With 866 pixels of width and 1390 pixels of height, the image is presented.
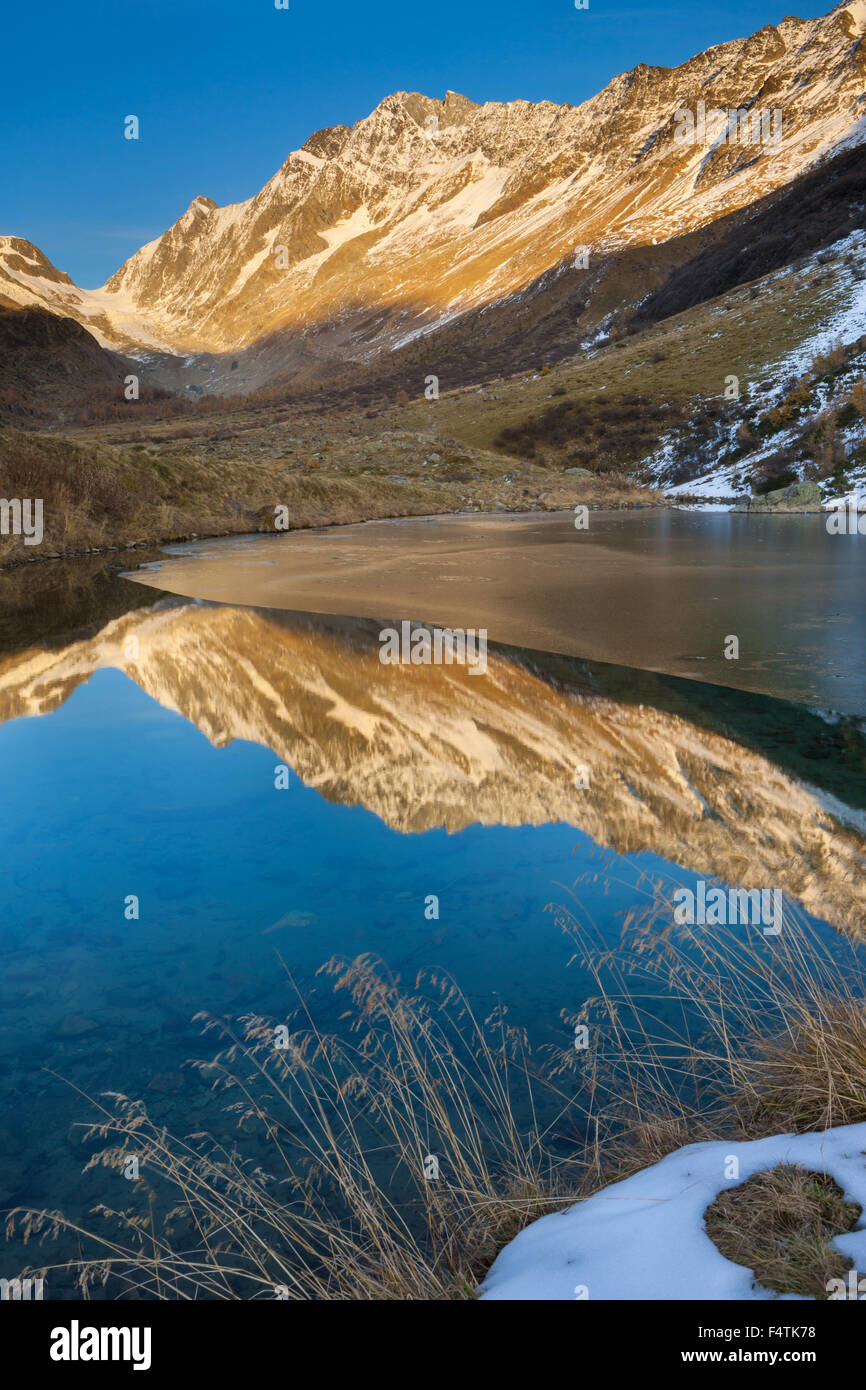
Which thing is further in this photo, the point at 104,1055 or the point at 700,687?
Answer: the point at 700,687

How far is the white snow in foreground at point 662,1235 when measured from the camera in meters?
2.44

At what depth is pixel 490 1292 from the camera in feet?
8.35

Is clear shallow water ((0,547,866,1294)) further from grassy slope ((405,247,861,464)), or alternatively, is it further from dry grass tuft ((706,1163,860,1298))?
grassy slope ((405,247,861,464))

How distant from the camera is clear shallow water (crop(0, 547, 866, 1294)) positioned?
4145 mm

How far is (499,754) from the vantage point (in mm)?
7406

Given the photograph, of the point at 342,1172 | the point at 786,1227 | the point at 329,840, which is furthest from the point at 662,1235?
the point at 329,840

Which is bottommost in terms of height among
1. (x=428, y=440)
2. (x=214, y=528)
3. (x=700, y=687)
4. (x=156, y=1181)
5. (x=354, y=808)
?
(x=156, y=1181)

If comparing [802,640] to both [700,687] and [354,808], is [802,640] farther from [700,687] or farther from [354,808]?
[354,808]

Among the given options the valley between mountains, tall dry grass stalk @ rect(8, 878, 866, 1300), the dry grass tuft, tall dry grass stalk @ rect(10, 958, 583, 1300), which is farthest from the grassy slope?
the dry grass tuft

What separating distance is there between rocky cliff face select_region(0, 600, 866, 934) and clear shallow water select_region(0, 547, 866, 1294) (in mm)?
28

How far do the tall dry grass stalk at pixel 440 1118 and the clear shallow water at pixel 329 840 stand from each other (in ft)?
0.50

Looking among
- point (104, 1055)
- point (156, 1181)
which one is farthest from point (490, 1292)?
point (104, 1055)

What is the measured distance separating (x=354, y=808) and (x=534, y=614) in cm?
826

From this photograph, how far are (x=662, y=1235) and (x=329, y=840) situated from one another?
12.8 feet
